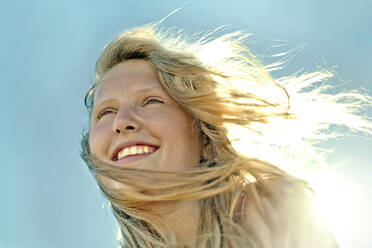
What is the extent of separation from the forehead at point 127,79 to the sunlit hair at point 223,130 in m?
0.07

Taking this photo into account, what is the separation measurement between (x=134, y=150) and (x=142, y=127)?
170mm

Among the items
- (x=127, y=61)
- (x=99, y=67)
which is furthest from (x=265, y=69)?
(x=99, y=67)

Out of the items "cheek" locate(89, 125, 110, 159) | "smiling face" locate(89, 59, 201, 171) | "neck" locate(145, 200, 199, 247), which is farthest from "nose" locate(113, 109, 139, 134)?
"neck" locate(145, 200, 199, 247)

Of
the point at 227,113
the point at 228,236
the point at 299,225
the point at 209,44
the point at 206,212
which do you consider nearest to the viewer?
the point at 299,225

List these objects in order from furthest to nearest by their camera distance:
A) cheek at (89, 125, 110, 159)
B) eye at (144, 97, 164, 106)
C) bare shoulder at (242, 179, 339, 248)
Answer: eye at (144, 97, 164, 106) → cheek at (89, 125, 110, 159) → bare shoulder at (242, 179, 339, 248)

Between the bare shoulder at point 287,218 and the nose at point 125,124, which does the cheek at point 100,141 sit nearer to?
the nose at point 125,124

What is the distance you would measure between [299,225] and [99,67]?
2.37 meters

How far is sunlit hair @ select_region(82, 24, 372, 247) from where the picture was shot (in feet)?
11.8

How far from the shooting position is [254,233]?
10.9 feet

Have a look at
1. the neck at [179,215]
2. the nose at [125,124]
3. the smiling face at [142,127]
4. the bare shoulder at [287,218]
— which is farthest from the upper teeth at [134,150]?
the bare shoulder at [287,218]

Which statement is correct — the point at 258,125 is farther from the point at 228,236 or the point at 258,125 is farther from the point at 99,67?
the point at 99,67

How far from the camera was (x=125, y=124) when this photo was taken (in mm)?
3846

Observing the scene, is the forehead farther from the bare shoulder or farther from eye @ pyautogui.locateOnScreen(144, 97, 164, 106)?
the bare shoulder

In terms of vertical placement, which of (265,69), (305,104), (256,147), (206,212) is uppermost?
(265,69)
